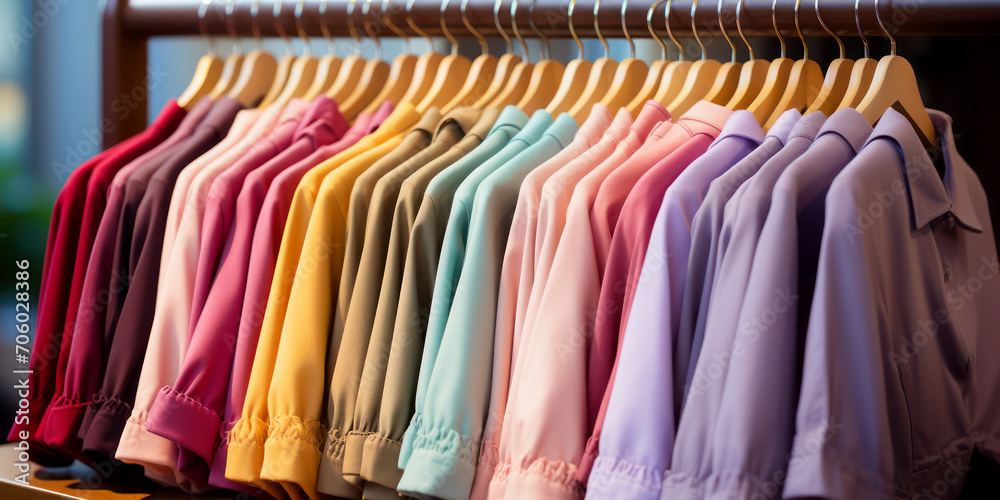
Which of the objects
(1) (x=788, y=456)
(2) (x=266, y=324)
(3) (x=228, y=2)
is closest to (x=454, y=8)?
(3) (x=228, y=2)

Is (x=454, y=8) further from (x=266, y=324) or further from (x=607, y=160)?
(x=266, y=324)

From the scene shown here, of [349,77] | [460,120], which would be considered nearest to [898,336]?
[460,120]

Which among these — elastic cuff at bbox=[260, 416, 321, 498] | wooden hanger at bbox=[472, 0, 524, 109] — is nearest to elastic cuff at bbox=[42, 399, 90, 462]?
elastic cuff at bbox=[260, 416, 321, 498]

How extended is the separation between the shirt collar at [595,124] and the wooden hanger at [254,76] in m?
0.69

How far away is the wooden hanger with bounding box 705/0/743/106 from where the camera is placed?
4.12 feet

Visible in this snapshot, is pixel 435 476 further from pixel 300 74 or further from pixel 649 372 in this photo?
pixel 300 74

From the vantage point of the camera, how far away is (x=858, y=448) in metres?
0.83

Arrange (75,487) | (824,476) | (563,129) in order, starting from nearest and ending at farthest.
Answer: (824,476) < (563,129) < (75,487)

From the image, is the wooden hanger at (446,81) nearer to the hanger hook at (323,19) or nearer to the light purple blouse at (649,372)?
the hanger hook at (323,19)

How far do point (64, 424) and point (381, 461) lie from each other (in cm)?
56

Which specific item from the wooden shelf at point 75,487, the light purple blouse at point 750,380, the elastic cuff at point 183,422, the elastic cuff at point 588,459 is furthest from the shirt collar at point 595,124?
the wooden shelf at point 75,487

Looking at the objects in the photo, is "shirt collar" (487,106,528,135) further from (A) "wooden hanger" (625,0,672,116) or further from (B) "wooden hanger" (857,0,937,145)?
(B) "wooden hanger" (857,0,937,145)

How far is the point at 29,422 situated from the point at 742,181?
1173mm

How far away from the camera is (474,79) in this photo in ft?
4.80
